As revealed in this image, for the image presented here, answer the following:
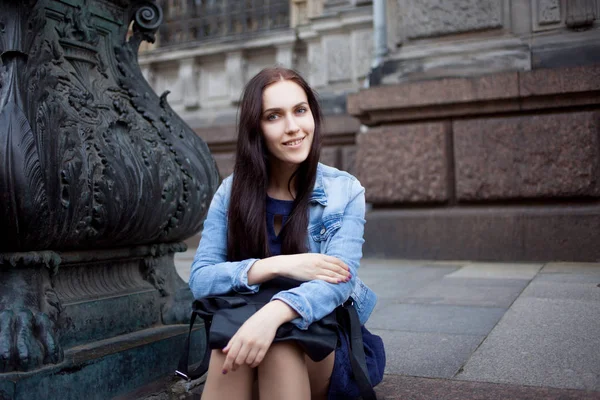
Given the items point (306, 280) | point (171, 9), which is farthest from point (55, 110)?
point (171, 9)

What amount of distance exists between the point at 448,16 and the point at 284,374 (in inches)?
168

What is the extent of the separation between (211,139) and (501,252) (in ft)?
12.5

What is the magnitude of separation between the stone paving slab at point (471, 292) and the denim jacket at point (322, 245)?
1.53 metres

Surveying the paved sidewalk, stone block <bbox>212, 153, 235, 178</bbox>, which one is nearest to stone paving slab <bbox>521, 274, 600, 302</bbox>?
the paved sidewalk

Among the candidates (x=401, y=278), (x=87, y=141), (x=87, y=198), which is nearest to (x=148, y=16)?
(x=87, y=141)

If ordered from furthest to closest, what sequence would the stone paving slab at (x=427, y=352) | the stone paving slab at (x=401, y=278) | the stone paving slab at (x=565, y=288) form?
the stone paving slab at (x=401, y=278) < the stone paving slab at (x=565, y=288) < the stone paving slab at (x=427, y=352)

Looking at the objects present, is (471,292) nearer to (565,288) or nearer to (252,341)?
(565,288)

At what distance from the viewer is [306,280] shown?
5.35ft

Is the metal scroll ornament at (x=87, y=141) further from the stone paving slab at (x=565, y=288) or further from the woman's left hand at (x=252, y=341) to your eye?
the stone paving slab at (x=565, y=288)

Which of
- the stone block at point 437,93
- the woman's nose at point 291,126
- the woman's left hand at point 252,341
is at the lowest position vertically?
the woman's left hand at point 252,341

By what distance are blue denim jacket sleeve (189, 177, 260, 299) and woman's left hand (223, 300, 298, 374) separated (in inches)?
7.6

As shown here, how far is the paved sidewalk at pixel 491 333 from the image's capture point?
6.10 ft

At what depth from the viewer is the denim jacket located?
1.62 m

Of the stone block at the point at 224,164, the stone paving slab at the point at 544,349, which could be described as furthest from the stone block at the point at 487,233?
the stone block at the point at 224,164
